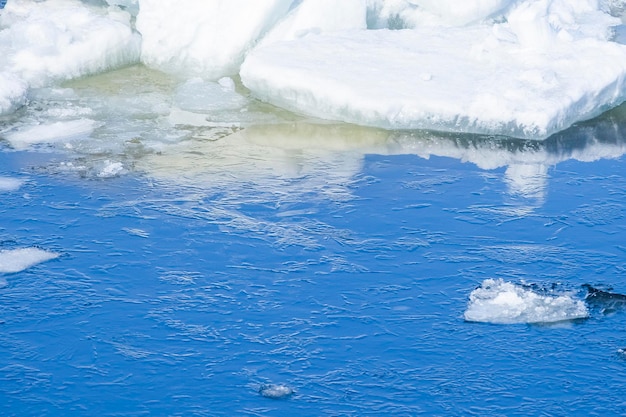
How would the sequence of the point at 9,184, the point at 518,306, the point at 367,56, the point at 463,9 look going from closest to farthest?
the point at 518,306, the point at 9,184, the point at 367,56, the point at 463,9

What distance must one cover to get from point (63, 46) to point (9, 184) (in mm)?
2526

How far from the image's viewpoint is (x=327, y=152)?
8219 millimetres

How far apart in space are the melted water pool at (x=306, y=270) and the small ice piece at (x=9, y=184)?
0.02 meters

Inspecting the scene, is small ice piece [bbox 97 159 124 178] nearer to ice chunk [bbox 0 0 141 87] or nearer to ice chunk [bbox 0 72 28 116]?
ice chunk [bbox 0 72 28 116]

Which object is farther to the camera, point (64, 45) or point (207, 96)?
point (64, 45)

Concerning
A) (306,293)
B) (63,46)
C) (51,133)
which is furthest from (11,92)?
(306,293)

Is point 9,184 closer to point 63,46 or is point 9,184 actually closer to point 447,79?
point 63,46

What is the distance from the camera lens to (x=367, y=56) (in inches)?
358

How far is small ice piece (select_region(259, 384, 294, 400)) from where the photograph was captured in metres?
5.11

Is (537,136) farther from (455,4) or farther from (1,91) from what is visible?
(1,91)

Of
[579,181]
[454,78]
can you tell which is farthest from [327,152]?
[579,181]

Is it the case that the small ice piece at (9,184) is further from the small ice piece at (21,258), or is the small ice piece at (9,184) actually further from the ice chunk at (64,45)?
the ice chunk at (64,45)

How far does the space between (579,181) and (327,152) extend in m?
1.88

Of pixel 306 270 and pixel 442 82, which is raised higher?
pixel 442 82
